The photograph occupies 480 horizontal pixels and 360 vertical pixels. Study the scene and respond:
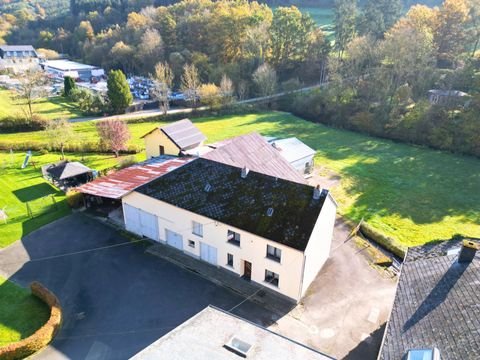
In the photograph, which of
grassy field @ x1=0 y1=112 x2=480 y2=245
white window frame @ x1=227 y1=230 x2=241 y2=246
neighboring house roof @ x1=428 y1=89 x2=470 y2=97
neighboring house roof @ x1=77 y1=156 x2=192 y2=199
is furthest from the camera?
neighboring house roof @ x1=428 y1=89 x2=470 y2=97

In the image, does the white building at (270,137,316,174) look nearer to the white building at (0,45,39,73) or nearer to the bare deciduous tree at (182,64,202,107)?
the bare deciduous tree at (182,64,202,107)

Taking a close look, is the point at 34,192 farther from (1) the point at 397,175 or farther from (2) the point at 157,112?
(1) the point at 397,175

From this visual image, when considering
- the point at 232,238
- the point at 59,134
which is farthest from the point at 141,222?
the point at 59,134

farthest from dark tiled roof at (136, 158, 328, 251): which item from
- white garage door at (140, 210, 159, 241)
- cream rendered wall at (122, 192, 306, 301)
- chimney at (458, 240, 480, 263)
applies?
chimney at (458, 240, 480, 263)

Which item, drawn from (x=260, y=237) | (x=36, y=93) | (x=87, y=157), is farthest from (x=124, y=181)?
(x=36, y=93)

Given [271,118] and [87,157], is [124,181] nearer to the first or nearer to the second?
[87,157]

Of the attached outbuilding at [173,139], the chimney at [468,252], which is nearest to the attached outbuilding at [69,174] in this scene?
the attached outbuilding at [173,139]
